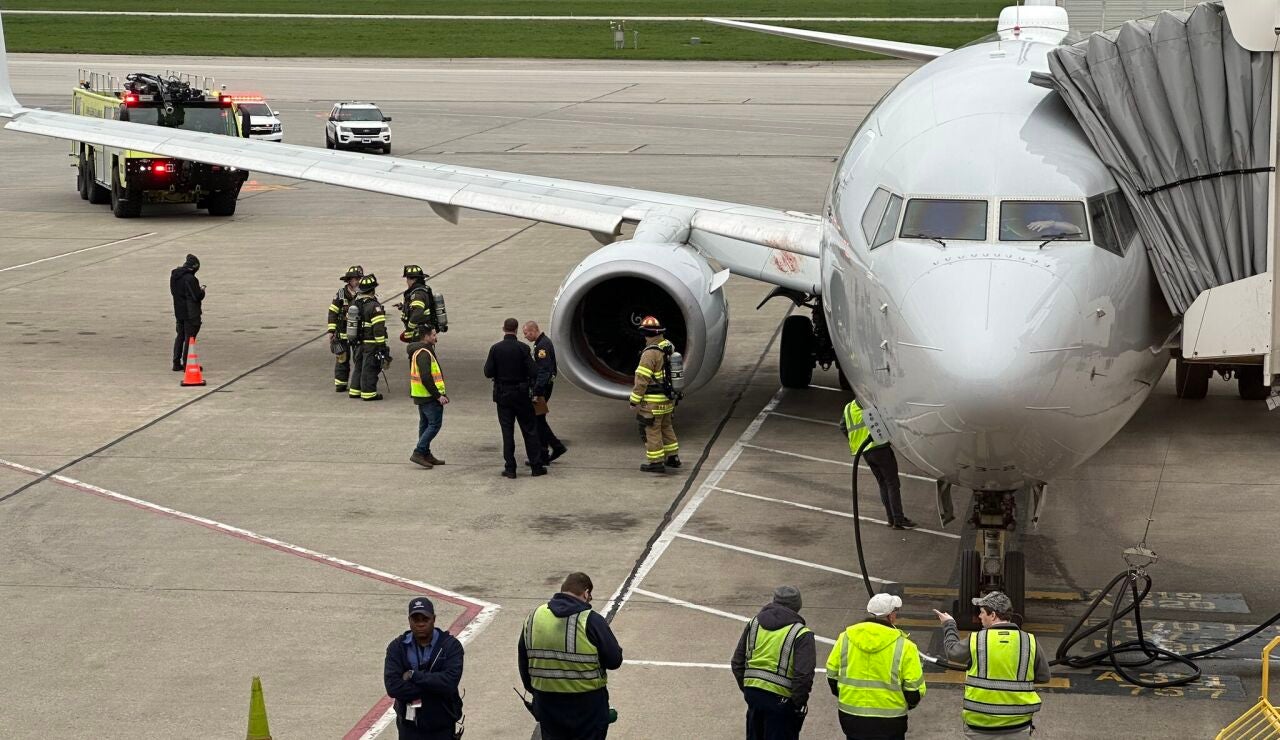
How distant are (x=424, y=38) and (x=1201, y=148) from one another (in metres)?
83.1

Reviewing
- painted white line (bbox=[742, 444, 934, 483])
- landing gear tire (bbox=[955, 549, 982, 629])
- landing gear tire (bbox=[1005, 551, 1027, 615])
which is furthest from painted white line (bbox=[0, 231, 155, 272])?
landing gear tire (bbox=[1005, 551, 1027, 615])

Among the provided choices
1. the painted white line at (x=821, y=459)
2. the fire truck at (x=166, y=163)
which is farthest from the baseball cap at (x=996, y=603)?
the fire truck at (x=166, y=163)

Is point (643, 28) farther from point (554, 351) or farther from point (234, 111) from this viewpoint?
point (554, 351)

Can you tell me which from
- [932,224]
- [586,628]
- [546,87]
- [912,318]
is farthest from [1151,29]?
[546,87]

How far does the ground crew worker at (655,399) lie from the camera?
18.0 metres

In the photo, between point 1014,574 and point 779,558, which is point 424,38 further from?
point 1014,574

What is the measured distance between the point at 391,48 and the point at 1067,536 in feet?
251

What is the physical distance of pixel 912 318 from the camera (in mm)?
11672

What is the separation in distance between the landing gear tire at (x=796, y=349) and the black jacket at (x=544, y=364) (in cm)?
392

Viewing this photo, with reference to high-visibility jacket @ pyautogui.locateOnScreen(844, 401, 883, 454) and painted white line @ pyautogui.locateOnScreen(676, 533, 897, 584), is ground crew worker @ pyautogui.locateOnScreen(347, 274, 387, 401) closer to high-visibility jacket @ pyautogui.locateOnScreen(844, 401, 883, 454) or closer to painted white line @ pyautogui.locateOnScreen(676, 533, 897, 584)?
painted white line @ pyautogui.locateOnScreen(676, 533, 897, 584)

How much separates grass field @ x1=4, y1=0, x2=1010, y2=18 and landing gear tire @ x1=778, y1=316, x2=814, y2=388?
84503 mm

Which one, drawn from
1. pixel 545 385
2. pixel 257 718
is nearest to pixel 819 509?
pixel 545 385

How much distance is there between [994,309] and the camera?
36.9 ft

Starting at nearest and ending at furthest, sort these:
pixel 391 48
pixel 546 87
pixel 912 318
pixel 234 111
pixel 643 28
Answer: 1. pixel 912 318
2. pixel 234 111
3. pixel 546 87
4. pixel 391 48
5. pixel 643 28
